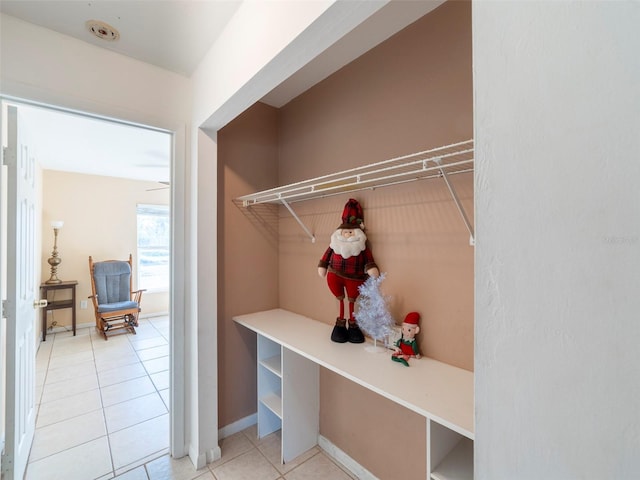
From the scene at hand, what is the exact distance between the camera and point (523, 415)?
0.45 meters

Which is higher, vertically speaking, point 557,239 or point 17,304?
point 557,239

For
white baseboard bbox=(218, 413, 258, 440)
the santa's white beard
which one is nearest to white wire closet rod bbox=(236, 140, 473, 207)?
the santa's white beard

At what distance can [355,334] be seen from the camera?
4.97 ft

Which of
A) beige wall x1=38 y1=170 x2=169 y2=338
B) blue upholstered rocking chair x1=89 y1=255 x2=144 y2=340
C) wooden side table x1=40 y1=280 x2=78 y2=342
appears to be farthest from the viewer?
beige wall x1=38 y1=170 x2=169 y2=338

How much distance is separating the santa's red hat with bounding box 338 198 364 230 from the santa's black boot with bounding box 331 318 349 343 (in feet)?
1.73

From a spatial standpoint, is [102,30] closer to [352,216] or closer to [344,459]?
[352,216]

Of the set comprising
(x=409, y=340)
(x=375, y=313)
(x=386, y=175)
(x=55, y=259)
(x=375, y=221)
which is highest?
(x=386, y=175)

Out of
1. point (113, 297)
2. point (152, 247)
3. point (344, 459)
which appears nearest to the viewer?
point (344, 459)

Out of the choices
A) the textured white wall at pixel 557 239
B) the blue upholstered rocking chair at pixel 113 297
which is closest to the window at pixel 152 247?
the blue upholstered rocking chair at pixel 113 297

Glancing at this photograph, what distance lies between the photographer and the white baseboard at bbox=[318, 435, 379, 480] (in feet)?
5.14

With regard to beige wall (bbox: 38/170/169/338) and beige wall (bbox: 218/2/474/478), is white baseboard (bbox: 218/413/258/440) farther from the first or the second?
beige wall (bbox: 38/170/169/338)

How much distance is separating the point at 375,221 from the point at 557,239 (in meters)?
1.12

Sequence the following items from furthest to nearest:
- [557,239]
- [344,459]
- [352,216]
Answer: [344,459] < [352,216] < [557,239]

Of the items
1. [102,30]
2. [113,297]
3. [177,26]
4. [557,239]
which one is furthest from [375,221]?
[113,297]
